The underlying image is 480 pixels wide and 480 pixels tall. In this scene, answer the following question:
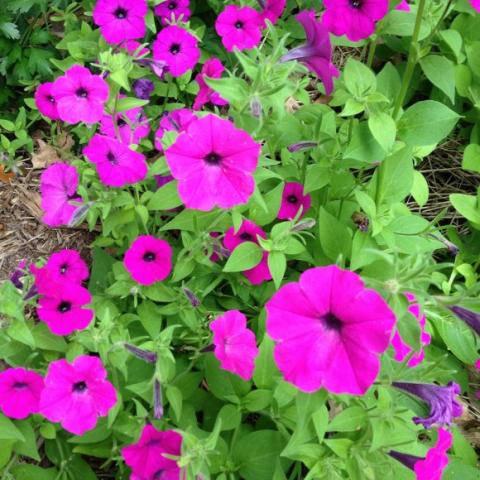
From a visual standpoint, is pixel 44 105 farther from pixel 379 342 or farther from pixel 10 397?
pixel 379 342

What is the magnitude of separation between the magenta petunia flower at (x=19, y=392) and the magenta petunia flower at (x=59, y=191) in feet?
1.84

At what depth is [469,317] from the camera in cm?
124

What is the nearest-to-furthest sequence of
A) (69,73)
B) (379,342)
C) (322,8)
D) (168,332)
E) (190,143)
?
(379,342) → (190,143) → (168,332) → (69,73) → (322,8)

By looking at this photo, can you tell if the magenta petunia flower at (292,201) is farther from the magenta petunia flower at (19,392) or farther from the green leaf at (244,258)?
the magenta petunia flower at (19,392)

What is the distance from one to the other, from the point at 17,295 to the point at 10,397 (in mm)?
303

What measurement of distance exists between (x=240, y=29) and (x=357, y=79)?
82cm

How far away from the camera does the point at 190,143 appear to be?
145cm

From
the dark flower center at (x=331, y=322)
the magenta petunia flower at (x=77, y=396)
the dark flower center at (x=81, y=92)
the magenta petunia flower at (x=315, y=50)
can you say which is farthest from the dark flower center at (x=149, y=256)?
the dark flower center at (x=331, y=322)

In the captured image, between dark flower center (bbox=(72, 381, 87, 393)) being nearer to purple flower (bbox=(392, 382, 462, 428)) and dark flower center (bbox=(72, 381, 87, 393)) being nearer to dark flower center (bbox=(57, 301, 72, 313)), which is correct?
dark flower center (bbox=(57, 301, 72, 313))

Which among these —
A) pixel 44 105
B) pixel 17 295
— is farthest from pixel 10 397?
pixel 44 105

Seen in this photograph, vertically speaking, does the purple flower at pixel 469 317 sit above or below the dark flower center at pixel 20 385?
above

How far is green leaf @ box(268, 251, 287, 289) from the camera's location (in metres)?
1.86

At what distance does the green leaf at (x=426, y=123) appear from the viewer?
193 centimetres

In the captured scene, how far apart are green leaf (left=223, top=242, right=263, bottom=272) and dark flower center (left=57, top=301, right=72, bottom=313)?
53 cm
